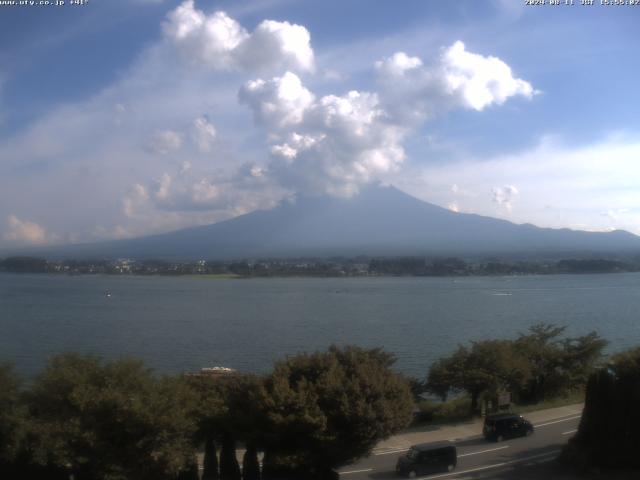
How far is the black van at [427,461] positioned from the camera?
8.25 meters

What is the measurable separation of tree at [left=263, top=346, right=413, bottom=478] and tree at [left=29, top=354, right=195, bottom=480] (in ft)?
3.43

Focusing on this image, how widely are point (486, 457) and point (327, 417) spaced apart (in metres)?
3.24

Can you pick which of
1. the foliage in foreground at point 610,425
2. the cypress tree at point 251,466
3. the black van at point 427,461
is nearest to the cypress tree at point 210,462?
the cypress tree at point 251,466

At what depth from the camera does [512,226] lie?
14175cm

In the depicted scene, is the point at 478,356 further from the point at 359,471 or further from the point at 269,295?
the point at 269,295

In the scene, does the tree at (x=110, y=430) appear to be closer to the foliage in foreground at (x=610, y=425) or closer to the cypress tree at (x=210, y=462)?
the cypress tree at (x=210, y=462)

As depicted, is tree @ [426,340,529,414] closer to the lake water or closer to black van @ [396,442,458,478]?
black van @ [396,442,458,478]

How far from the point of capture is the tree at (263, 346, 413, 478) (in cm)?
718

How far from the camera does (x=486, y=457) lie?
30.0 ft

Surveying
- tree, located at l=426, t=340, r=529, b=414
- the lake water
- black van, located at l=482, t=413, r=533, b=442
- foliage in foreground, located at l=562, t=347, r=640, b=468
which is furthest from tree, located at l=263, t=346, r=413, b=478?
the lake water

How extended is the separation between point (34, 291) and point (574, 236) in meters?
119

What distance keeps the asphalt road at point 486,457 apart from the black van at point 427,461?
10 centimetres

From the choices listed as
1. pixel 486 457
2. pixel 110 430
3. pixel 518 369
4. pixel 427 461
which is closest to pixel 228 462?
pixel 110 430

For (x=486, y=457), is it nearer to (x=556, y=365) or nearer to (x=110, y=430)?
(x=110, y=430)
